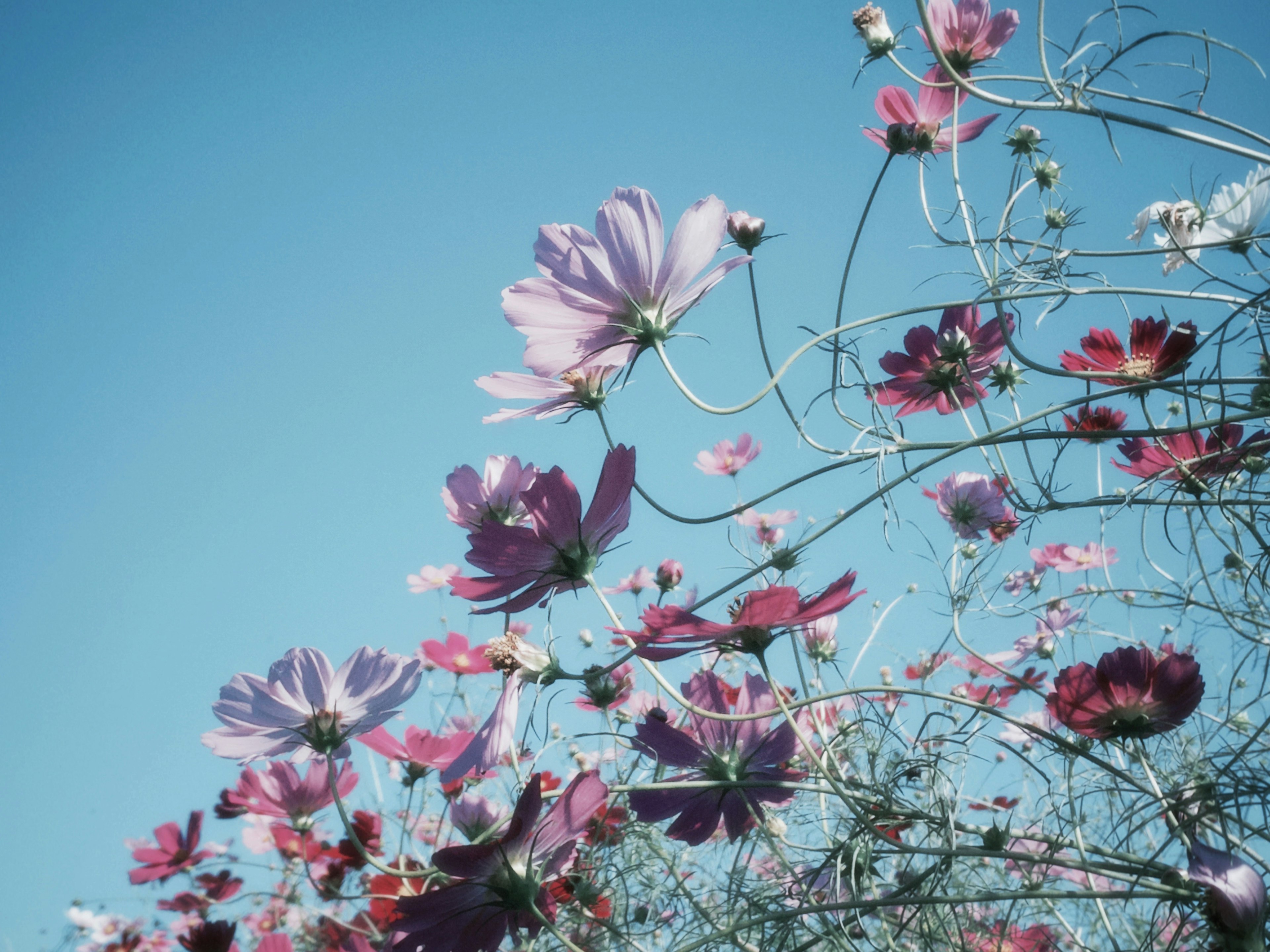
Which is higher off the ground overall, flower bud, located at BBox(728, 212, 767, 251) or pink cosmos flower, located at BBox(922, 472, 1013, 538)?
flower bud, located at BBox(728, 212, 767, 251)

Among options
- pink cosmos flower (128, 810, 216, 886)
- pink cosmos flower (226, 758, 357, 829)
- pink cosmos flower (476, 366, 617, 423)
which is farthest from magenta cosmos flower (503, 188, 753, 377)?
pink cosmos flower (128, 810, 216, 886)

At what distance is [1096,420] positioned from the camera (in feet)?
2.46

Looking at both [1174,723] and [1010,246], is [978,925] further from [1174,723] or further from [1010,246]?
[1010,246]

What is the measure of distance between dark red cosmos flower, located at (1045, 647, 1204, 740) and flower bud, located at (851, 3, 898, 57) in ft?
1.71

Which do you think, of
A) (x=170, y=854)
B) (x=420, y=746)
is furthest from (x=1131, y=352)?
(x=170, y=854)

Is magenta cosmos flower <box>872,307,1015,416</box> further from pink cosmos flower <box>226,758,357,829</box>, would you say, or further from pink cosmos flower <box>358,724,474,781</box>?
pink cosmos flower <box>226,758,357,829</box>

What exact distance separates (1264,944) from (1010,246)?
0.47 meters

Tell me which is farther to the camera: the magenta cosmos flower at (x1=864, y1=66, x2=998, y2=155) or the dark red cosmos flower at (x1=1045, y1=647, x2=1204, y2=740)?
the magenta cosmos flower at (x1=864, y1=66, x2=998, y2=155)

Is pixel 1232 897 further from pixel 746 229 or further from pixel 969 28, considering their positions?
pixel 969 28

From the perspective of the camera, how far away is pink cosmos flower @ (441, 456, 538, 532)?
2.20 feet

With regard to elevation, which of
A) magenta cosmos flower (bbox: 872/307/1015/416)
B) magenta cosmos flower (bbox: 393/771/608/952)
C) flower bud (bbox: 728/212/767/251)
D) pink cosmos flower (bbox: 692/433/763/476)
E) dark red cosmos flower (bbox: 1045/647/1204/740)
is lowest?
dark red cosmos flower (bbox: 1045/647/1204/740)

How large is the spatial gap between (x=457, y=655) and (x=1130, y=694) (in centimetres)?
57

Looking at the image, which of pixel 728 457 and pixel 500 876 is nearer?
pixel 500 876

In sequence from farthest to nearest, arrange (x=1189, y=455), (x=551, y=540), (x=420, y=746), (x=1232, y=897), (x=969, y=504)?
(x=969, y=504), (x=420, y=746), (x=1189, y=455), (x=551, y=540), (x=1232, y=897)
